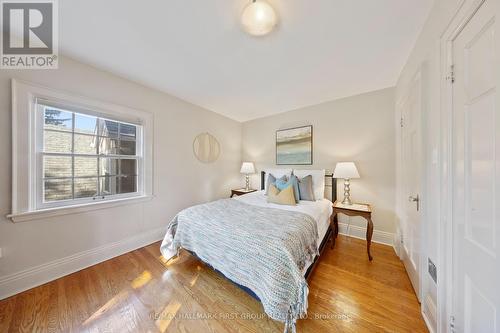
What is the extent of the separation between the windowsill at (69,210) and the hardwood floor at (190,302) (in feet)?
2.20

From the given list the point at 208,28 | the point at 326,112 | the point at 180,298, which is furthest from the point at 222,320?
the point at 326,112

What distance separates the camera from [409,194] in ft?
5.61

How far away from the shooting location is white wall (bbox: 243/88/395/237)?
8.09 feet

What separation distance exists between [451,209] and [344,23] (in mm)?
1545

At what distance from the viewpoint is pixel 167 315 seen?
132 cm

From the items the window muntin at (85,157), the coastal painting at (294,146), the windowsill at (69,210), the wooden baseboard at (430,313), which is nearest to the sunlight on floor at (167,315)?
the windowsill at (69,210)

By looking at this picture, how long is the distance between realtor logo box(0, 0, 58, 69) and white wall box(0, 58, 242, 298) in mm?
94

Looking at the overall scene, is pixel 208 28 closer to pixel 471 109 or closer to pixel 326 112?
pixel 471 109

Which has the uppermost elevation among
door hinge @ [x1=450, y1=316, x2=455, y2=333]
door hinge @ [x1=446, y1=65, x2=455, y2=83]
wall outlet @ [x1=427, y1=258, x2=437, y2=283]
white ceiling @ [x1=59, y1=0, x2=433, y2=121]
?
white ceiling @ [x1=59, y1=0, x2=433, y2=121]

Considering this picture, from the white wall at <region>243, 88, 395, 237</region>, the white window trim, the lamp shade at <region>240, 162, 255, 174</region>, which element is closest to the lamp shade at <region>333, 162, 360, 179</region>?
the white wall at <region>243, 88, 395, 237</region>

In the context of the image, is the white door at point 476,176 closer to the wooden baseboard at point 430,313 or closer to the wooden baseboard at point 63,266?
the wooden baseboard at point 430,313

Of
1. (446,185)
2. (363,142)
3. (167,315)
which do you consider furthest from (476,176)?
(167,315)

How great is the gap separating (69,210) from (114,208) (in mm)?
422

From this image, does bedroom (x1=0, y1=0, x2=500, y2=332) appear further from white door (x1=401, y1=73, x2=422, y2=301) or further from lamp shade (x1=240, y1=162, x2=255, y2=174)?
lamp shade (x1=240, y1=162, x2=255, y2=174)
